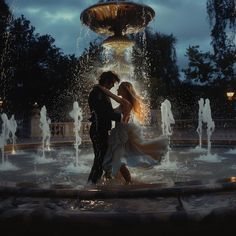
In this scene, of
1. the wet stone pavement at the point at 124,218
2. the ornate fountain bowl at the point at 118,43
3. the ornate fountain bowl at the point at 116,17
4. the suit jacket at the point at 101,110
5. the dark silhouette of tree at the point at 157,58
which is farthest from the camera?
the dark silhouette of tree at the point at 157,58

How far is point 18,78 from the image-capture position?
3170cm

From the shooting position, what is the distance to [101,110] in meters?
6.11

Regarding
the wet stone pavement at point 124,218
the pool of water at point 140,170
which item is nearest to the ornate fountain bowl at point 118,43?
the pool of water at point 140,170

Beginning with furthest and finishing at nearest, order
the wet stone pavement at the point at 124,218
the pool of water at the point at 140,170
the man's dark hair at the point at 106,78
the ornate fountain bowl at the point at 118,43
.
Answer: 1. the ornate fountain bowl at the point at 118,43
2. the pool of water at the point at 140,170
3. the man's dark hair at the point at 106,78
4. the wet stone pavement at the point at 124,218

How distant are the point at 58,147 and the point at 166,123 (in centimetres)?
710

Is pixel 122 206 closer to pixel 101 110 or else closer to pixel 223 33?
pixel 101 110

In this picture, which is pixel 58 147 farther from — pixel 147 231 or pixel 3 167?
pixel 147 231

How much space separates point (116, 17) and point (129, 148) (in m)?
6.54

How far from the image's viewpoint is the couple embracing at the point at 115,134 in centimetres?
610

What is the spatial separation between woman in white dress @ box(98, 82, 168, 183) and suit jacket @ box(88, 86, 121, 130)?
108 millimetres

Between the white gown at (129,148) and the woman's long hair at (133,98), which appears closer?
the white gown at (129,148)

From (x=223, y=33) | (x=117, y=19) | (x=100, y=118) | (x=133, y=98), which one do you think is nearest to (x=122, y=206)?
(x=100, y=118)

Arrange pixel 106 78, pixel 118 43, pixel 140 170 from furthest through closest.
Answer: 1. pixel 118 43
2. pixel 140 170
3. pixel 106 78

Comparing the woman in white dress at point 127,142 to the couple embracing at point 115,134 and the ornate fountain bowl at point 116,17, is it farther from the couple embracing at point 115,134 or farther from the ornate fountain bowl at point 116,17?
the ornate fountain bowl at point 116,17
